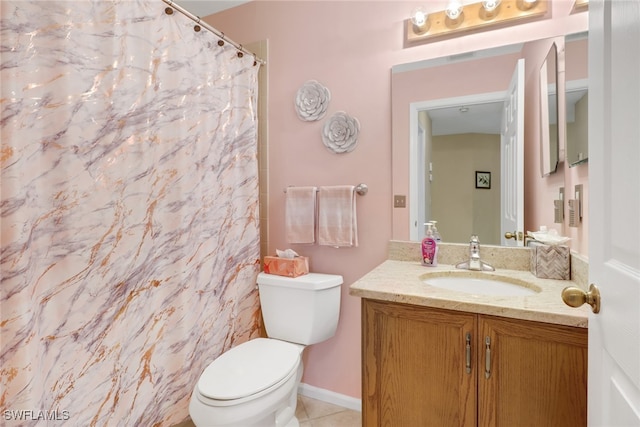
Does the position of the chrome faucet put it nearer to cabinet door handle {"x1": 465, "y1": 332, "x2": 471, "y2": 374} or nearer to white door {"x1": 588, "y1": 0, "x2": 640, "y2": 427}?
cabinet door handle {"x1": 465, "y1": 332, "x2": 471, "y2": 374}

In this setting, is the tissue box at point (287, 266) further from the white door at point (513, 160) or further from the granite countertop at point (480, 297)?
the white door at point (513, 160)

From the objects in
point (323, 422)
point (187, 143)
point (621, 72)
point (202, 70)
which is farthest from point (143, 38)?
point (323, 422)

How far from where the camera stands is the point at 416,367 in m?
1.13

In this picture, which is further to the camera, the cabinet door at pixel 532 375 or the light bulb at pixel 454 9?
the light bulb at pixel 454 9

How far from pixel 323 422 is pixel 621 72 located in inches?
75.1

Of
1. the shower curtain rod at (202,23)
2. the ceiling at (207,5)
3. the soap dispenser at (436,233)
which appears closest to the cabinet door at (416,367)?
the soap dispenser at (436,233)

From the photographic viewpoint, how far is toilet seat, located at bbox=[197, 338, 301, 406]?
1243 millimetres

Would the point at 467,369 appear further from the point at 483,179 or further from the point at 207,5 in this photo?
the point at 207,5

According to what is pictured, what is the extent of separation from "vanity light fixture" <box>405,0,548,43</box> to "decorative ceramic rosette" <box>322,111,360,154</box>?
500 millimetres

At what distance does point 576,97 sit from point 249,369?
5.52 feet

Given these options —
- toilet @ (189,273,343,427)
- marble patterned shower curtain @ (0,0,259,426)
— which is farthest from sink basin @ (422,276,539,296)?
marble patterned shower curtain @ (0,0,259,426)

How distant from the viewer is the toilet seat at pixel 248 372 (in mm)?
1243

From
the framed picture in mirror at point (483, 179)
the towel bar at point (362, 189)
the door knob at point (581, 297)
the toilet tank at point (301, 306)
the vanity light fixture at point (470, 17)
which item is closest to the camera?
the door knob at point (581, 297)

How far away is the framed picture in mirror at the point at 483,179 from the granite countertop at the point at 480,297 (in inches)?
15.7
